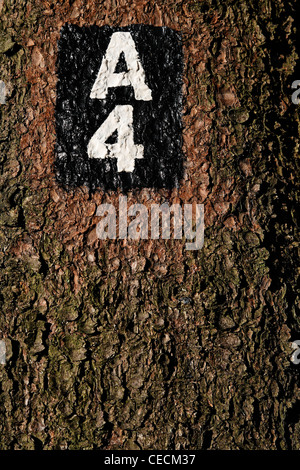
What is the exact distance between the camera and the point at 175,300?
53.2 inches

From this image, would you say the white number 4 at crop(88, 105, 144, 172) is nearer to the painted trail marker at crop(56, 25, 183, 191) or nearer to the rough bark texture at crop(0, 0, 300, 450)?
the painted trail marker at crop(56, 25, 183, 191)

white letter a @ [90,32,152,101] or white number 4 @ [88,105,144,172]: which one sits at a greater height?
white letter a @ [90,32,152,101]

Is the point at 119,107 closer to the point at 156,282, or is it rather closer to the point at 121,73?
the point at 121,73

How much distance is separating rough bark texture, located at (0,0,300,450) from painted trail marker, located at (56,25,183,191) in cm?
3

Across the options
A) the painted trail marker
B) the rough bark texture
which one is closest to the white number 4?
the painted trail marker

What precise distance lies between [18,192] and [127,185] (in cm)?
31

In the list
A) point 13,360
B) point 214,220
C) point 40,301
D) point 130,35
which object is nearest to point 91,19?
point 130,35

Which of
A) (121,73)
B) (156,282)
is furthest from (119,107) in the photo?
(156,282)

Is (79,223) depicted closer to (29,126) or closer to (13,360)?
(29,126)

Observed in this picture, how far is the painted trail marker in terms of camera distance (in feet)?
4.44

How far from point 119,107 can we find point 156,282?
1.61 ft

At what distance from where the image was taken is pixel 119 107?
1356 mm

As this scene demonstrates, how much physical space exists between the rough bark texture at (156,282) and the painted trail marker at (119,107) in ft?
0.10

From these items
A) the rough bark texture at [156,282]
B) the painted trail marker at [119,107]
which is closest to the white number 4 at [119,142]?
the painted trail marker at [119,107]
